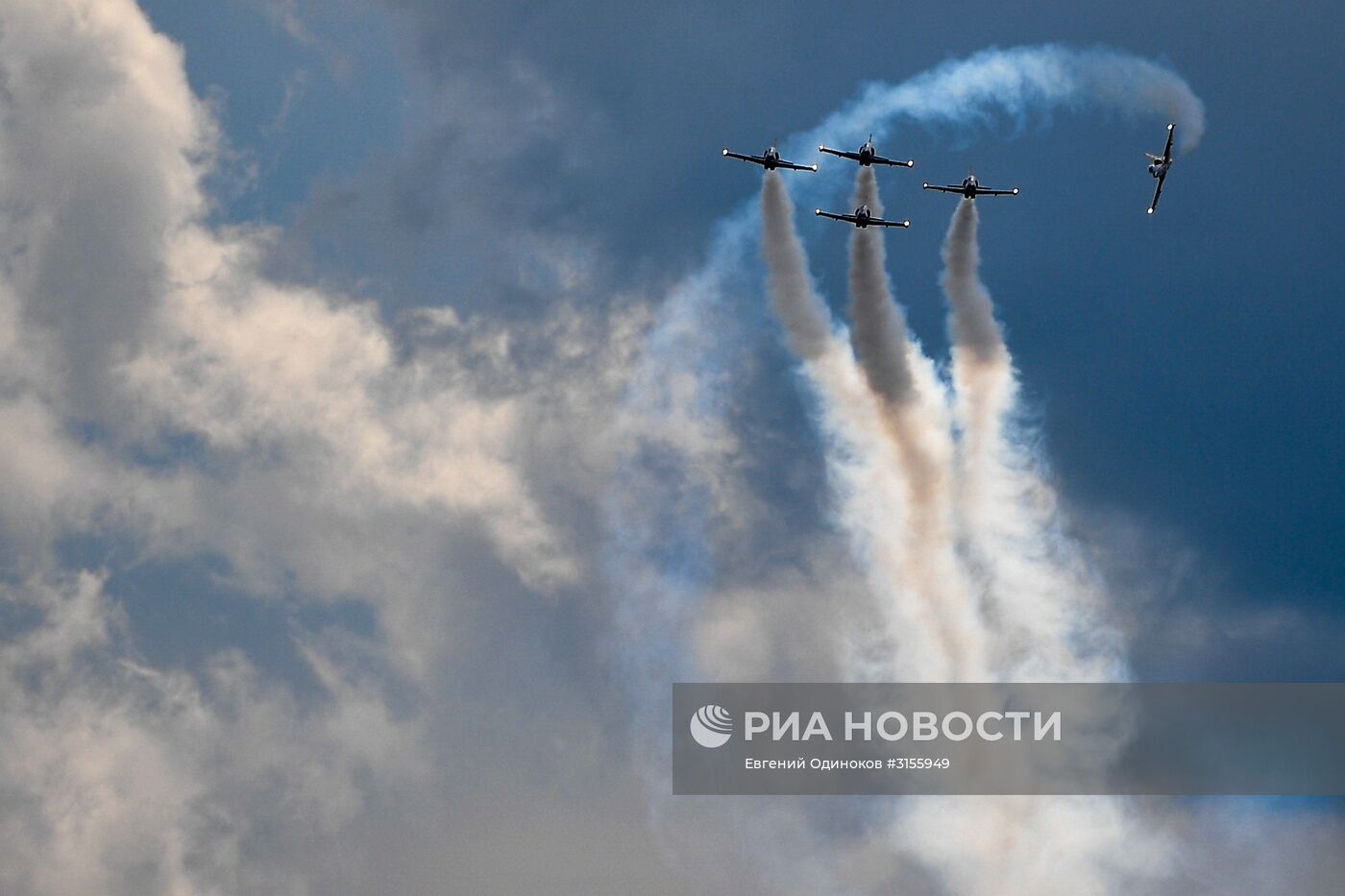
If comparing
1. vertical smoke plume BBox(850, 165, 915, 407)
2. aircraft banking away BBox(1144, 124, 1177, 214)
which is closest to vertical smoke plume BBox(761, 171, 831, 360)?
vertical smoke plume BBox(850, 165, 915, 407)

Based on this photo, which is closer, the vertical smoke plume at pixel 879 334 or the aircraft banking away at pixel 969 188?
the aircraft banking away at pixel 969 188

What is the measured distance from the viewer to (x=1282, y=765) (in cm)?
12631

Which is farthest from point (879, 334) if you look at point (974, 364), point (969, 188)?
point (969, 188)

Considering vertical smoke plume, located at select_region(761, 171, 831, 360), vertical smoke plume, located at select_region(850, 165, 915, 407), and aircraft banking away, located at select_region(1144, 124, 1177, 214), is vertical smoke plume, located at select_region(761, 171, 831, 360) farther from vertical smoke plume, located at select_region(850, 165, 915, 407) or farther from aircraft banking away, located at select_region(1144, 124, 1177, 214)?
aircraft banking away, located at select_region(1144, 124, 1177, 214)

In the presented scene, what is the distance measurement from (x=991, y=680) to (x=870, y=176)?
31676 millimetres

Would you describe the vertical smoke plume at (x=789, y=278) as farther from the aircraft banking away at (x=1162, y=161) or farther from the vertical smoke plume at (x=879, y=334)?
the aircraft banking away at (x=1162, y=161)

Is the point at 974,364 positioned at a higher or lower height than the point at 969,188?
lower

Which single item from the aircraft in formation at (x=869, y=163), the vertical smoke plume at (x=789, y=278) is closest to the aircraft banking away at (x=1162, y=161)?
the aircraft in formation at (x=869, y=163)

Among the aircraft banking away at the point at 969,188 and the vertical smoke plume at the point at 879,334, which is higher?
the aircraft banking away at the point at 969,188

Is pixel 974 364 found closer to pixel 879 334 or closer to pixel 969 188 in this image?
pixel 879 334

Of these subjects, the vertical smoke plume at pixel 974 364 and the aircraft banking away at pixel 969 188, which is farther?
the vertical smoke plume at pixel 974 364

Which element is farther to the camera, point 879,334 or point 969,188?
A: point 879,334

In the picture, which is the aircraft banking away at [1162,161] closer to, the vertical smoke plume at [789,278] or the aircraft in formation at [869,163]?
the aircraft in formation at [869,163]

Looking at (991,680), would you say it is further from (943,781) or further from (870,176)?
(870,176)
